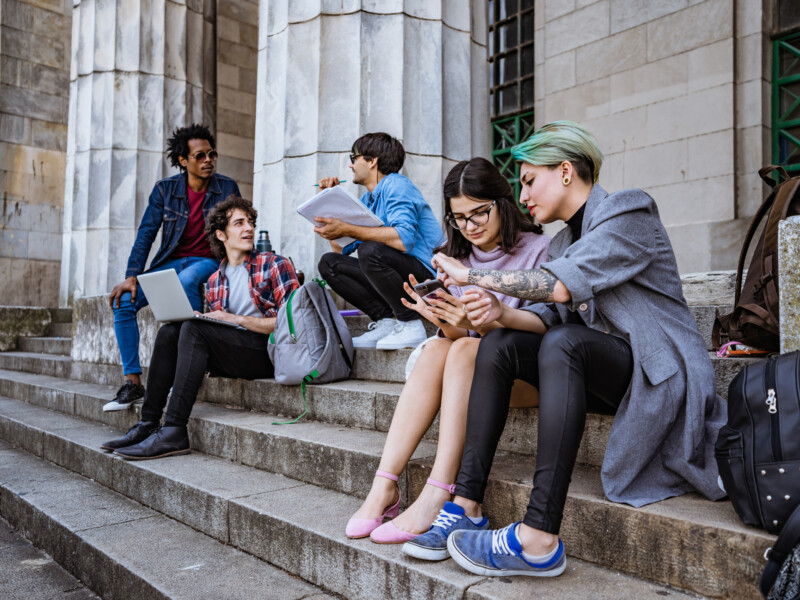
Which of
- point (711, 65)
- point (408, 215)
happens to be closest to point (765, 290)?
point (408, 215)

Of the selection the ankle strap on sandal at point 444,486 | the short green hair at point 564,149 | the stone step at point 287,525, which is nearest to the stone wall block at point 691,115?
the short green hair at point 564,149

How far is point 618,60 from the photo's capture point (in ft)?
27.1

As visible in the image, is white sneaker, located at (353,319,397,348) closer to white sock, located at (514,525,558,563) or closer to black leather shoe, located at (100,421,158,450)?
black leather shoe, located at (100,421,158,450)

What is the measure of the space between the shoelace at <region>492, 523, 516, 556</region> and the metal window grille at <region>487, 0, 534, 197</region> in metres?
7.90

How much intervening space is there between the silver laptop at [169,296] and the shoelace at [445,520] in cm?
237

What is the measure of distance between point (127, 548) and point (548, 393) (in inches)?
80.8

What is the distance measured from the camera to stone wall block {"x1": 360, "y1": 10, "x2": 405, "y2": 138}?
Answer: 5238 millimetres

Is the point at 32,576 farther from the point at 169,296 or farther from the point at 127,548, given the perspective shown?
the point at 169,296

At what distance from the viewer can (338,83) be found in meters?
5.31

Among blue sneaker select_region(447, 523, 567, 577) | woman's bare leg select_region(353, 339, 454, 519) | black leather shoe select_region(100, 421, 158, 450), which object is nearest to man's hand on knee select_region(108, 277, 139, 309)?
black leather shoe select_region(100, 421, 158, 450)

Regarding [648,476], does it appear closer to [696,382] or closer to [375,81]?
[696,382]

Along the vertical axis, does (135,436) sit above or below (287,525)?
above

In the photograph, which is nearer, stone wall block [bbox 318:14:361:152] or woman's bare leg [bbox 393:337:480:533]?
woman's bare leg [bbox 393:337:480:533]

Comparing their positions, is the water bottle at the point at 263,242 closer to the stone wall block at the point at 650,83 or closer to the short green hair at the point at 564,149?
the short green hair at the point at 564,149
